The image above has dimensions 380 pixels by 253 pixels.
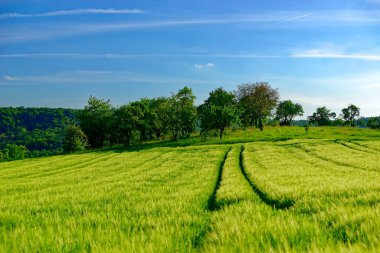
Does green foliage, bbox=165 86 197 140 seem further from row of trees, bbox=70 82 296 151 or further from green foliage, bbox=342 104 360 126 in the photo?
green foliage, bbox=342 104 360 126

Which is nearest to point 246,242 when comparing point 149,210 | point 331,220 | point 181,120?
point 331,220

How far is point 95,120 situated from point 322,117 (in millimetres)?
127247

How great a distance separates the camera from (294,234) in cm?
375

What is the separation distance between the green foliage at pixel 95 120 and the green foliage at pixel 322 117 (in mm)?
118026

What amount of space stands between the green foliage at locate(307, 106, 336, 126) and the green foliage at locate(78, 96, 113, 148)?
11803 cm

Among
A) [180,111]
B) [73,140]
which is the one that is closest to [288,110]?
[180,111]

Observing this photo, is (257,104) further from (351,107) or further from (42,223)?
(42,223)

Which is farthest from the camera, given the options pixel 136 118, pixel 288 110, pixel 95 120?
pixel 288 110

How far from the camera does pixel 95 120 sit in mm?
111062

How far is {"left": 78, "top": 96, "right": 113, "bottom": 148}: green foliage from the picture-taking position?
112 metres

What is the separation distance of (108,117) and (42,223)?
106m

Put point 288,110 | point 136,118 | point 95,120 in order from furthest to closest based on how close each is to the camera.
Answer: point 288,110
point 95,120
point 136,118

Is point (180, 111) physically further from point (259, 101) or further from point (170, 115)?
point (259, 101)

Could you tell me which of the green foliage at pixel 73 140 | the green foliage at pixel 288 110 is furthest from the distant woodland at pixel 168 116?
the green foliage at pixel 288 110
